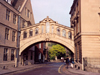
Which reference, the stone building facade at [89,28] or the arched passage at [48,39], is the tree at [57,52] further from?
the stone building facade at [89,28]

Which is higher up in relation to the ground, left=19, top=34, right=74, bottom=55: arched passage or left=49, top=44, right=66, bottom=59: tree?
left=19, top=34, right=74, bottom=55: arched passage

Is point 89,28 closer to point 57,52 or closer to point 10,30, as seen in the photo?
point 10,30

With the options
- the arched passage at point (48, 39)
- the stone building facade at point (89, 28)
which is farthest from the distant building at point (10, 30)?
the stone building facade at point (89, 28)

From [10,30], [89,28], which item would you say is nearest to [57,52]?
[10,30]

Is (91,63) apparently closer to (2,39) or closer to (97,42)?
(97,42)

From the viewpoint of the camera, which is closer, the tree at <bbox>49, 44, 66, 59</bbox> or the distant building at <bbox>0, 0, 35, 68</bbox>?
the distant building at <bbox>0, 0, 35, 68</bbox>

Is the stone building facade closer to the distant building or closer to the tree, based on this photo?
the distant building

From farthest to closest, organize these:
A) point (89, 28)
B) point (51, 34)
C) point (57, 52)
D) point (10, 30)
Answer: point (57, 52)
point (51, 34)
point (10, 30)
point (89, 28)

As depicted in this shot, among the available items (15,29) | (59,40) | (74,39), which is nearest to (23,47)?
(15,29)

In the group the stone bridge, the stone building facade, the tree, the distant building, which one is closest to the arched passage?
the stone bridge

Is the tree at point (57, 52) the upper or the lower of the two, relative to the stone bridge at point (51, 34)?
lower

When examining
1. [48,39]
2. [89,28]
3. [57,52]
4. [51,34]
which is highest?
[89,28]

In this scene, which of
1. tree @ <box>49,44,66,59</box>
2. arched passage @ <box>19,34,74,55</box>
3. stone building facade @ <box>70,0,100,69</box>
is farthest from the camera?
tree @ <box>49,44,66,59</box>

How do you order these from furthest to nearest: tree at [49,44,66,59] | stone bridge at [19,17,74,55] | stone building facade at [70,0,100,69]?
tree at [49,44,66,59]
stone bridge at [19,17,74,55]
stone building facade at [70,0,100,69]
